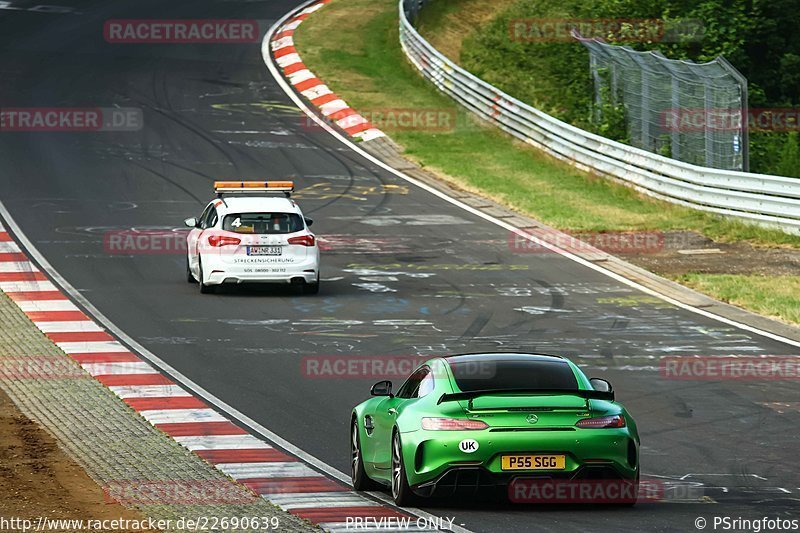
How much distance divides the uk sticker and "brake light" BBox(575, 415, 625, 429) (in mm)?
776

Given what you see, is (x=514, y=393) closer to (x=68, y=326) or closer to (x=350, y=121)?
(x=68, y=326)

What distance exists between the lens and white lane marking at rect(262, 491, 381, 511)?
11297 millimetres

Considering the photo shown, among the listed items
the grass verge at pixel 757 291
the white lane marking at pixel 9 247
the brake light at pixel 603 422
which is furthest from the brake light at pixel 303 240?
the brake light at pixel 603 422

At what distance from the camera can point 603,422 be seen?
1071 cm

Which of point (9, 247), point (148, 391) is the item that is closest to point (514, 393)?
point (148, 391)

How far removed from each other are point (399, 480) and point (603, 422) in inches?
62.8

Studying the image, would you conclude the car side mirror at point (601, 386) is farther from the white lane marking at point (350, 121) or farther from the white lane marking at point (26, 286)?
the white lane marking at point (350, 121)

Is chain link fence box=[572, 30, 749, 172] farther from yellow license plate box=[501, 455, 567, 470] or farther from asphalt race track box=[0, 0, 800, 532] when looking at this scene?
yellow license plate box=[501, 455, 567, 470]

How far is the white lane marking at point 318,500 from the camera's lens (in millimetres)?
11297

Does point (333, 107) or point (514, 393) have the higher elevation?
point (514, 393)

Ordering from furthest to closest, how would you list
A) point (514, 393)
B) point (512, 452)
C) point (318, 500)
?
1. point (318, 500)
2. point (514, 393)
3. point (512, 452)

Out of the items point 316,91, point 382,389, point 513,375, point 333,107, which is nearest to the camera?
point 513,375

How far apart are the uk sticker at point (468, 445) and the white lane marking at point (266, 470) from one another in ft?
7.92

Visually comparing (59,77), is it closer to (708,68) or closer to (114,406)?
(708,68)
